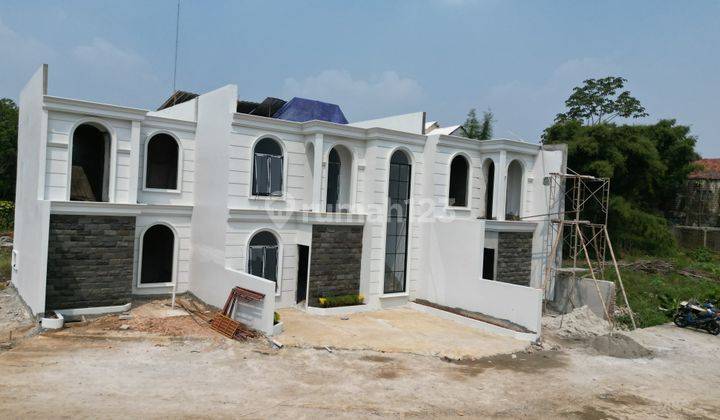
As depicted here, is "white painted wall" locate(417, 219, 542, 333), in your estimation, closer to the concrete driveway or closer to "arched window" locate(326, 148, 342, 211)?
the concrete driveway

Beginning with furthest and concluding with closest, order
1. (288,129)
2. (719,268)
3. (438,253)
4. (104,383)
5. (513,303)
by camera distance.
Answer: (719,268) → (438,253) → (288,129) → (513,303) → (104,383)

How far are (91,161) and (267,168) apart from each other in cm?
441

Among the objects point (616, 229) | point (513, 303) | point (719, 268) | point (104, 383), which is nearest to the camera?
point (104, 383)

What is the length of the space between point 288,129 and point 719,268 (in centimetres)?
2026

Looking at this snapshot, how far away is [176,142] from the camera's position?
14422 millimetres

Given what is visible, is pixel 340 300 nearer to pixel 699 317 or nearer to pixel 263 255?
pixel 263 255

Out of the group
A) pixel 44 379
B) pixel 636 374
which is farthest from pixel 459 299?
pixel 44 379

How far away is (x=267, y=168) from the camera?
13.9 meters

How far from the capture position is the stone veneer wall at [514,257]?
1546cm

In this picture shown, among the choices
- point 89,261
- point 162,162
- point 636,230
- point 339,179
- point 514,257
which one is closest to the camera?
point 89,261

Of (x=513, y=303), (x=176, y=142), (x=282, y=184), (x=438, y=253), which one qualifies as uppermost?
(x=176, y=142)

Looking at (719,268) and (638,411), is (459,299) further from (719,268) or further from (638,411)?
(719,268)

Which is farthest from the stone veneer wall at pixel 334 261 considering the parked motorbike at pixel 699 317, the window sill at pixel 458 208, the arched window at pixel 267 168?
the parked motorbike at pixel 699 317

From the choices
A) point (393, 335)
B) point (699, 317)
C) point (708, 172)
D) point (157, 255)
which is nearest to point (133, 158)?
point (157, 255)
